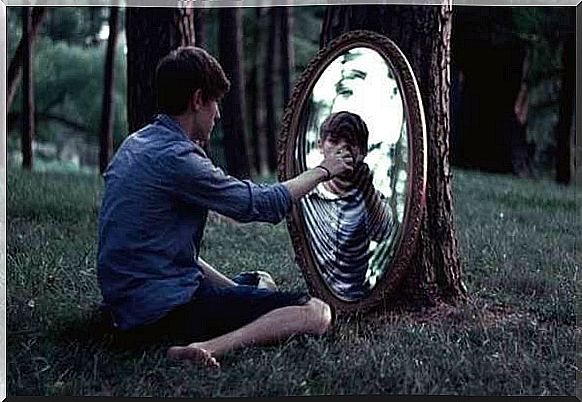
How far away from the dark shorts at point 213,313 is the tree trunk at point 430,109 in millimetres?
308

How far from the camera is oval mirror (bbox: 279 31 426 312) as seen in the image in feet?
6.95

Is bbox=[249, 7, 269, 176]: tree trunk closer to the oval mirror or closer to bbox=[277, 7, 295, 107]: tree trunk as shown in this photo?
bbox=[277, 7, 295, 107]: tree trunk

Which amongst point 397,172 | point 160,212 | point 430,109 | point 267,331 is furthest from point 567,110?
point 160,212

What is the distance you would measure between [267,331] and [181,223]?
0.84 ft

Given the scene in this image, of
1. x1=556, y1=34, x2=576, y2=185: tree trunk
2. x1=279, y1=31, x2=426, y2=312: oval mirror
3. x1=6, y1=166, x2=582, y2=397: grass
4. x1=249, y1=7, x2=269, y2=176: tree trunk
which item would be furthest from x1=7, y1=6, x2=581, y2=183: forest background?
x1=249, y1=7, x2=269, y2=176: tree trunk

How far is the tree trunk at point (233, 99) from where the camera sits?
12.4ft

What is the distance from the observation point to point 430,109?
86.4 inches

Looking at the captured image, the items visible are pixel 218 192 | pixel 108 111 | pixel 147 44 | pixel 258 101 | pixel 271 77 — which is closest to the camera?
pixel 218 192

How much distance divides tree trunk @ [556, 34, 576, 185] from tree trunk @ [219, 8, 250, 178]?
1.17 m

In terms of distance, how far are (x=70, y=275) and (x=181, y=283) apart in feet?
1.45

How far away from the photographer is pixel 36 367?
6.43 feet

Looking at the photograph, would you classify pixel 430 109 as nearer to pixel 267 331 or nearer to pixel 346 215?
pixel 346 215

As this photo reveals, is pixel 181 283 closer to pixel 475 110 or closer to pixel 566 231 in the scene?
pixel 566 231

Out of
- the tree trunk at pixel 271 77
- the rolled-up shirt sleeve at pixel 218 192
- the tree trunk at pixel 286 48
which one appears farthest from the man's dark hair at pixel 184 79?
the tree trunk at pixel 271 77
